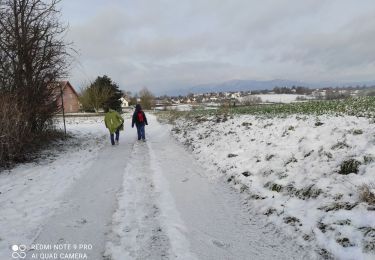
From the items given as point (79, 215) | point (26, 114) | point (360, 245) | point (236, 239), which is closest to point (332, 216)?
point (360, 245)

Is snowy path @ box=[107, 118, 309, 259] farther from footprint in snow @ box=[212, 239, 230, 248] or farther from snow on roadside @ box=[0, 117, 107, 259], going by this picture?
snow on roadside @ box=[0, 117, 107, 259]

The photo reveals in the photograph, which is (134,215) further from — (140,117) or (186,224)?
(140,117)

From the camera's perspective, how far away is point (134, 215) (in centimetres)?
616

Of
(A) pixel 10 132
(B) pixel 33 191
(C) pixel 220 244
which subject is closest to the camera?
(C) pixel 220 244

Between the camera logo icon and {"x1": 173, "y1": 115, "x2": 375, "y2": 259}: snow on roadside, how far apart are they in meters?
3.90

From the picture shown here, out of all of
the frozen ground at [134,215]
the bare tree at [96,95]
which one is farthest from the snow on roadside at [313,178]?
the bare tree at [96,95]

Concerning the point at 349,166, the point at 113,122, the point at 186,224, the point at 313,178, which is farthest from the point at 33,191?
the point at 113,122

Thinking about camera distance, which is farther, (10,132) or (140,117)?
(140,117)

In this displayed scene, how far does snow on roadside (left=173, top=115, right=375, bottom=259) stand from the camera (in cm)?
484

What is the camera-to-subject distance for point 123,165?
10.8 metres

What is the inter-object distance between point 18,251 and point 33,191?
339 cm

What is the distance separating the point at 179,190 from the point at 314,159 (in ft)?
10.0

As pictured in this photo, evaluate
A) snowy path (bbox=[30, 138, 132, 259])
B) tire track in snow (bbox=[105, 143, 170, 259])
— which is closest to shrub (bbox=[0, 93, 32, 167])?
snowy path (bbox=[30, 138, 132, 259])

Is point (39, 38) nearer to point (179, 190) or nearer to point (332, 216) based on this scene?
point (179, 190)
